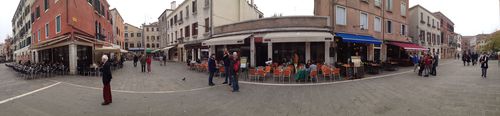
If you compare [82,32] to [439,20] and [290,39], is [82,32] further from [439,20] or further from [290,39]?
[439,20]

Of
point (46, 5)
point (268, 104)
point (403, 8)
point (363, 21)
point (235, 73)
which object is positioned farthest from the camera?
point (403, 8)

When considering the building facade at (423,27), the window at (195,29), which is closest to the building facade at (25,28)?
the window at (195,29)

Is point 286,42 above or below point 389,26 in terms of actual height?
below

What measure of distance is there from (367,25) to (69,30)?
67.8 feet

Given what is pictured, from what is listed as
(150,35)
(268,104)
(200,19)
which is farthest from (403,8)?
(150,35)

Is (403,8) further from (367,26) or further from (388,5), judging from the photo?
(367,26)

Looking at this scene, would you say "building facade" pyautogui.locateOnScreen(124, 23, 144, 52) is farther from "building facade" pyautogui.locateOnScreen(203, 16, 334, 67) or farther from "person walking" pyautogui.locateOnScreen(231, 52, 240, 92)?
"person walking" pyautogui.locateOnScreen(231, 52, 240, 92)

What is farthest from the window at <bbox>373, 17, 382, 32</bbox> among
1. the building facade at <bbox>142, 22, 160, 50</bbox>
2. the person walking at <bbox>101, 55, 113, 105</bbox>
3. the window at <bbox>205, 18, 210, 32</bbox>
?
the building facade at <bbox>142, 22, 160, 50</bbox>

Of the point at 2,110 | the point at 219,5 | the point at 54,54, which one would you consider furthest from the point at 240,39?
the point at 54,54

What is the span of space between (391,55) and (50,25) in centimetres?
2864

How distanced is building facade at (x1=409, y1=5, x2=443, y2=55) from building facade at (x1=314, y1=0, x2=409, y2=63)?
876 cm

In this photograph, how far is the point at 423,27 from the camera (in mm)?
31438

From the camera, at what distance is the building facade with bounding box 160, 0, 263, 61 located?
22.7m

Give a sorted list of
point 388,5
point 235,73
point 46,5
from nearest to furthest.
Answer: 1. point 235,73
2. point 46,5
3. point 388,5
